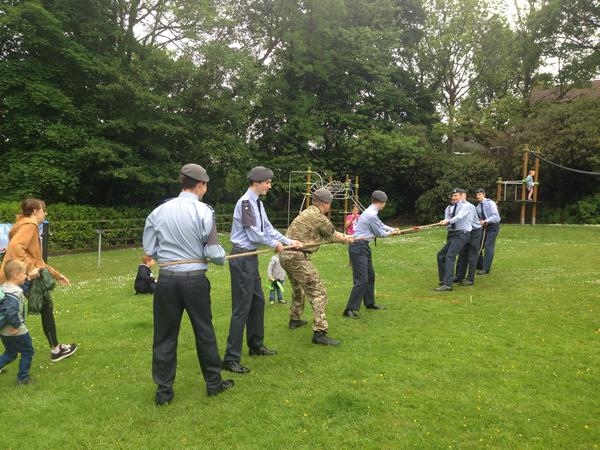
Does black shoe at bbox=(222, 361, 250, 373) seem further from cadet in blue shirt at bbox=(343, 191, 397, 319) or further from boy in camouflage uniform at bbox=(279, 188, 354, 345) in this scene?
cadet in blue shirt at bbox=(343, 191, 397, 319)

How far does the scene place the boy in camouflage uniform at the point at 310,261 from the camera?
6863mm

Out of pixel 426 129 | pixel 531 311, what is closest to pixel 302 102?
pixel 426 129

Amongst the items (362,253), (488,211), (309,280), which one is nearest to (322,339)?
(309,280)

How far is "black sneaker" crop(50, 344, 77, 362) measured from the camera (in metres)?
6.39

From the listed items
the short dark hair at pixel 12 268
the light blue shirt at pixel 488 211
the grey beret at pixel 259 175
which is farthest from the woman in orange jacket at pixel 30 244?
the light blue shirt at pixel 488 211

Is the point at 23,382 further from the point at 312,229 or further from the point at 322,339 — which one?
the point at 312,229

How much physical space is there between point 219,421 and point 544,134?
29.6 m

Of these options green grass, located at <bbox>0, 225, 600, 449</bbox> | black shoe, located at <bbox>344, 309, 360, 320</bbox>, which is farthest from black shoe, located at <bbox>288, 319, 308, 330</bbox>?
black shoe, located at <bbox>344, 309, 360, 320</bbox>

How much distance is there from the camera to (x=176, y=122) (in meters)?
26.4

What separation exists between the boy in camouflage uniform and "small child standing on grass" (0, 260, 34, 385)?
10.8 ft

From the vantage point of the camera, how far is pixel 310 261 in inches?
275

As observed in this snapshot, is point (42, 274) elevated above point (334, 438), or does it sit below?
above

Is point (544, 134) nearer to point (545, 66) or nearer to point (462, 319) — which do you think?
point (545, 66)

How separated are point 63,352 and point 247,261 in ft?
9.36
